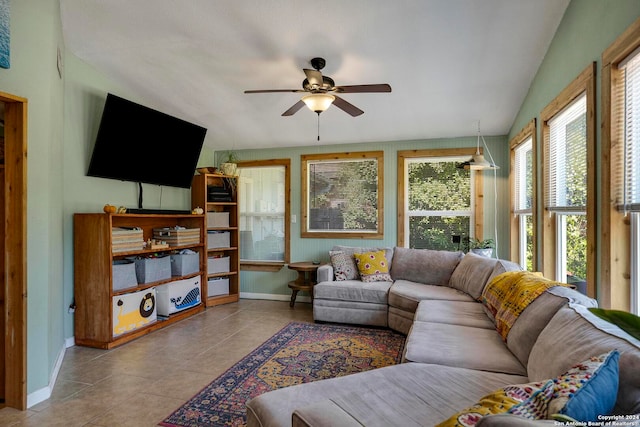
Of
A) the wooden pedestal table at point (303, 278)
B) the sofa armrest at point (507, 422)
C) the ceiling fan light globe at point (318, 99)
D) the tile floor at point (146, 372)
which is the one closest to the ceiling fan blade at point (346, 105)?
the ceiling fan light globe at point (318, 99)

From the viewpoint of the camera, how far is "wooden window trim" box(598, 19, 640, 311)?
1.81 m

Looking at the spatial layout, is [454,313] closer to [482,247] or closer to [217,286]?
[482,247]

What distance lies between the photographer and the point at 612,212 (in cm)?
185

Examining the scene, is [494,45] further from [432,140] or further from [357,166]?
[357,166]

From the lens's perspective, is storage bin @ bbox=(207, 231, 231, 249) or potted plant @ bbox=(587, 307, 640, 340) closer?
potted plant @ bbox=(587, 307, 640, 340)

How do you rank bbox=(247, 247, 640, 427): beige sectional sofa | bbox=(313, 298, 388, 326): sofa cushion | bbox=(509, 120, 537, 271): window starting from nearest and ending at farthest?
bbox=(247, 247, 640, 427): beige sectional sofa → bbox=(509, 120, 537, 271): window → bbox=(313, 298, 388, 326): sofa cushion

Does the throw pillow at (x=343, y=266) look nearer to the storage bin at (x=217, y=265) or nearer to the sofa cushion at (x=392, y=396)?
the storage bin at (x=217, y=265)

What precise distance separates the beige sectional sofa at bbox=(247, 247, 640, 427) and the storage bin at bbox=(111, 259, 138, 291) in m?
2.53

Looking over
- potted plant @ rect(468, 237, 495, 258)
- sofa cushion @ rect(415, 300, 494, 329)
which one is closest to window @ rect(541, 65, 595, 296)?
sofa cushion @ rect(415, 300, 494, 329)

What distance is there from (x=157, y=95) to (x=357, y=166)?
8.85 feet

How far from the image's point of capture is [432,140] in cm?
467

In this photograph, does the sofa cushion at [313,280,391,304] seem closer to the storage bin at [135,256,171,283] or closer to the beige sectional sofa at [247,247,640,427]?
the beige sectional sofa at [247,247,640,427]

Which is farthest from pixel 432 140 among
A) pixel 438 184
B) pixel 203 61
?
pixel 203 61

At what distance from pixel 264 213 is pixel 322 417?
428cm
